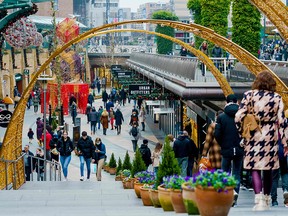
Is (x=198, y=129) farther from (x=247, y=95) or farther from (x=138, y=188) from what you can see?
(x=247, y=95)

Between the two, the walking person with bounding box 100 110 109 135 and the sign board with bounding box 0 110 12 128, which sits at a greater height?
the sign board with bounding box 0 110 12 128

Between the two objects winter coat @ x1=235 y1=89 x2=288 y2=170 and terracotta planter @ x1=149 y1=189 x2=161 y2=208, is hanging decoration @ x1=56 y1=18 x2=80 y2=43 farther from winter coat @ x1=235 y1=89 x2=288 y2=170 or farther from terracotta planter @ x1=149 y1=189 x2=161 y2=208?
winter coat @ x1=235 y1=89 x2=288 y2=170

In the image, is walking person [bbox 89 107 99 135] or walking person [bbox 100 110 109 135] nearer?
walking person [bbox 89 107 99 135]

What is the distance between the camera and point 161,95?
41.5 metres

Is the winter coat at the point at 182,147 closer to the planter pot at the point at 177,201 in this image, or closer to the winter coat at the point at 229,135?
the winter coat at the point at 229,135

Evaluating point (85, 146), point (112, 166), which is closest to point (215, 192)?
point (85, 146)

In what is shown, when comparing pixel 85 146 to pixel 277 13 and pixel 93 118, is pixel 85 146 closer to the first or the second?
pixel 277 13

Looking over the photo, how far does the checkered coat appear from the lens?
1400cm

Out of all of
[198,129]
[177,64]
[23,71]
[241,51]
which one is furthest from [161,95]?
[23,71]

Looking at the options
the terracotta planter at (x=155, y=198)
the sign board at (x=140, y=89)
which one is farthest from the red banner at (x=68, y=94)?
the terracotta planter at (x=155, y=198)

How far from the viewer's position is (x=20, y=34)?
3675cm

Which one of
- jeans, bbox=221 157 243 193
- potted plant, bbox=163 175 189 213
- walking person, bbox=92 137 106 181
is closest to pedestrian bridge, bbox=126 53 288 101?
walking person, bbox=92 137 106 181

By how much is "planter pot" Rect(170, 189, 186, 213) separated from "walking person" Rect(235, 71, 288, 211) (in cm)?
103

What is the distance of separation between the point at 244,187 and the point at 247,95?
4919 millimetres
